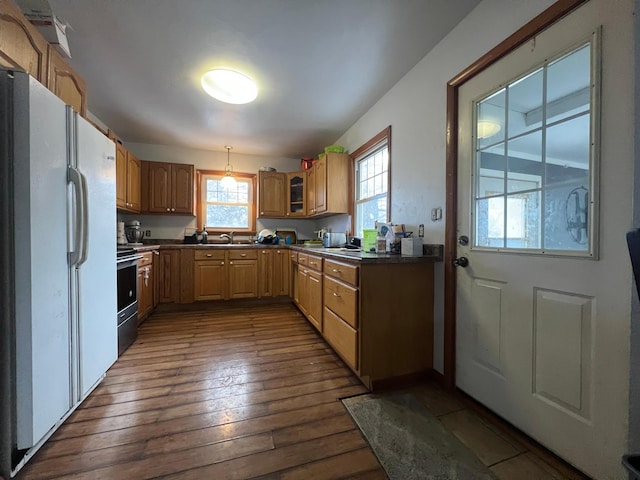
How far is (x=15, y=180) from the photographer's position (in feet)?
3.47

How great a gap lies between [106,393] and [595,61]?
305 centimetres

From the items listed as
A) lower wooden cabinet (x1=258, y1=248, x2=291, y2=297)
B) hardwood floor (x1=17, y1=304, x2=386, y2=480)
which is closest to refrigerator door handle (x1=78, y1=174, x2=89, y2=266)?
hardwood floor (x1=17, y1=304, x2=386, y2=480)

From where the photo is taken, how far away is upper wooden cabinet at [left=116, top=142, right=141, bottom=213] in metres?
2.89

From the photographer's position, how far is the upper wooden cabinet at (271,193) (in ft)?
13.4

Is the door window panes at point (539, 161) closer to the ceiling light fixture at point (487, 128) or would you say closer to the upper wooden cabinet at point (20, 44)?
the ceiling light fixture at point (487, 128)

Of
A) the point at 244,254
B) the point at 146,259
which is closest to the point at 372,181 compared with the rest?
the point at 244,254

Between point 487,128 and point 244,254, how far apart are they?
122 inches

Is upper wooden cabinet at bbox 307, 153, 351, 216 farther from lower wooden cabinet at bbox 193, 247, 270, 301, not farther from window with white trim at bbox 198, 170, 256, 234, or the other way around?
window with white trim at bbox 198, 170, 256, 234

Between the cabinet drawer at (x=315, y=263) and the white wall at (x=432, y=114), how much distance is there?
79cm

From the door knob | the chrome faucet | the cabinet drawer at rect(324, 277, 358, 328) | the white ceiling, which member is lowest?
the cabinet drawer at rect(324, 277, 358, 328)

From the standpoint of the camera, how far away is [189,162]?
4.02m

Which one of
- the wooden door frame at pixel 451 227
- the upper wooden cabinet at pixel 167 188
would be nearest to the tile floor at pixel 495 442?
the wooden door frame at pixel 451 227

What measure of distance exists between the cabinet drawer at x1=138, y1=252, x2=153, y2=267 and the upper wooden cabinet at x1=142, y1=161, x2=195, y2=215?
34.5 inches

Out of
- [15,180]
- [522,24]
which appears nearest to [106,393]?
[15,180]
